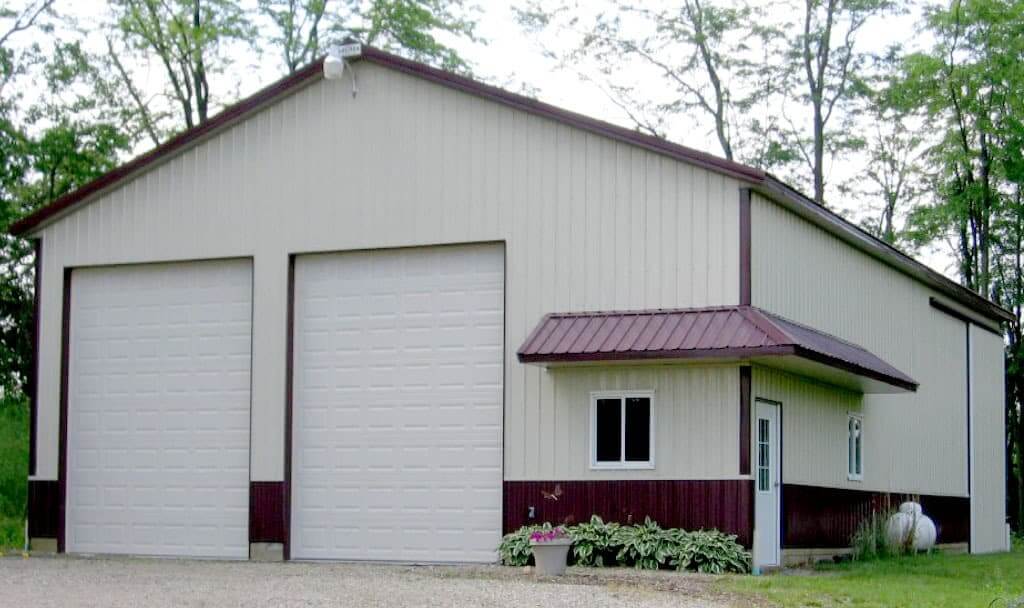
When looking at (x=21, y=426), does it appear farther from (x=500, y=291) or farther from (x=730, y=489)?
(x=730, y=489)

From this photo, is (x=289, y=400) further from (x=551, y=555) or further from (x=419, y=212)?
(x=551, y=555)

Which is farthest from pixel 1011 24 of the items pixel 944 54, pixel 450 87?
pixel 450 87

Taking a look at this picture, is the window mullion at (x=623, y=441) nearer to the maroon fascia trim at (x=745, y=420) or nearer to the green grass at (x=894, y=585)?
the maroon fascia trim at (x=745, y=420)

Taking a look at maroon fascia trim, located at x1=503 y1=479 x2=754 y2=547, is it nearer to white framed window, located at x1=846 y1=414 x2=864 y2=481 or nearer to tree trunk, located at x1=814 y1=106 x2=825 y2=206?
white framed window, located at x1=846 y1=414 x2=864 y2=481

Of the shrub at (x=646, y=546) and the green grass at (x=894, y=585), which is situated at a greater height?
the shrub at (x=646, y=546)

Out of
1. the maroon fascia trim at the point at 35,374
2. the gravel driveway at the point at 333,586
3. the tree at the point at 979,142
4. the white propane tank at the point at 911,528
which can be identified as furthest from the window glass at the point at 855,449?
the tree at the point at 979,142

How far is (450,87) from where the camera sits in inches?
803

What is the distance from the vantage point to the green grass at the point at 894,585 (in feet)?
48.4

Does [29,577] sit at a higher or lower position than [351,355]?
lower

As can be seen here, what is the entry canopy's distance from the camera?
57.7 ft

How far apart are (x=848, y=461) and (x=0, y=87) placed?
70.1 feet

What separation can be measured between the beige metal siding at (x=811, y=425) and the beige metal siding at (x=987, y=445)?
5.94 meters

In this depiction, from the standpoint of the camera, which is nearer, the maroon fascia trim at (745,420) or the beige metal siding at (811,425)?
the maroon fascia trim at (745,420)

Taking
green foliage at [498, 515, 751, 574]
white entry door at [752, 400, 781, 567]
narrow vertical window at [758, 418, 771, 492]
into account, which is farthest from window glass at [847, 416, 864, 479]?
green foliage at [498, 515, 751, 574]
